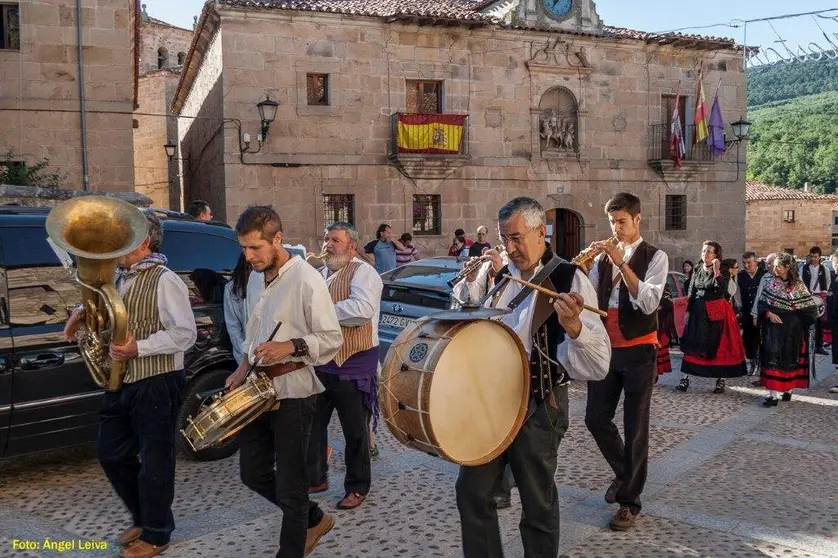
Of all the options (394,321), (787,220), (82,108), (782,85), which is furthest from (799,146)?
(394,321)

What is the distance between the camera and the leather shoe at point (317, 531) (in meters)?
4.11

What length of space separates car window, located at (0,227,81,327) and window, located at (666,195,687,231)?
67.4 ft

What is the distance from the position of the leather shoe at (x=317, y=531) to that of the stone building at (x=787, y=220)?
4456cm

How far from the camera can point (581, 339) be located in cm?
320

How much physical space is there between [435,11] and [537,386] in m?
17.4

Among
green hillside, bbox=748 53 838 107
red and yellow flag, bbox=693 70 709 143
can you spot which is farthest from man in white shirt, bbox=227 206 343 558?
green hillside, bbox=748 53 838 107

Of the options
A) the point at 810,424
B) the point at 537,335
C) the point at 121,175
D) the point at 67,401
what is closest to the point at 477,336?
the point at 537,335

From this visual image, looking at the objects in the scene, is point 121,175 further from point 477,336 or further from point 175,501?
point 477,336

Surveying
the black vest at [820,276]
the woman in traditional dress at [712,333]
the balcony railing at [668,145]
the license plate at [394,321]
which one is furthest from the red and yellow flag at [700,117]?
the license plate at [394,321]

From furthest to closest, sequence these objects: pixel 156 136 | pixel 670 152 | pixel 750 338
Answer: pixel 156 136
pixel 670 152
pixel 750 338

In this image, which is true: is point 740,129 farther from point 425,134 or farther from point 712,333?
point 712,333

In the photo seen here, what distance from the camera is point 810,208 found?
44.5 metres

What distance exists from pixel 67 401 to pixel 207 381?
1.05 meters

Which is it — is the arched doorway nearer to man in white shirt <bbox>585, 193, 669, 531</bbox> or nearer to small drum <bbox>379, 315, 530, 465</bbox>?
man in white shirt <bbox>585, 193, 669, 531</bbox>
